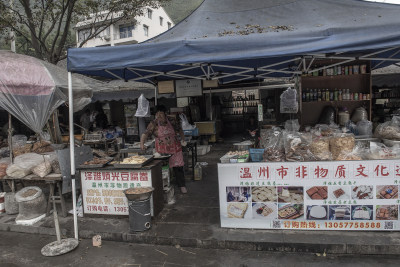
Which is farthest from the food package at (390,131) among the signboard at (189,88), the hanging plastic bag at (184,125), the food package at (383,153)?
the hanging plastic bag at (184,125)

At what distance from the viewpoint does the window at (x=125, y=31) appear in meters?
38.6

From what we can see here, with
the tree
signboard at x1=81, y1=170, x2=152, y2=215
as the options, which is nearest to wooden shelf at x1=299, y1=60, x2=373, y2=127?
signboard at x1=81, y1=170, x2=152, y2=215

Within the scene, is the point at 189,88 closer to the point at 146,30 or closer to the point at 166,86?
the point at 166,86

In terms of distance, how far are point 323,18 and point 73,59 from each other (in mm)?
3741

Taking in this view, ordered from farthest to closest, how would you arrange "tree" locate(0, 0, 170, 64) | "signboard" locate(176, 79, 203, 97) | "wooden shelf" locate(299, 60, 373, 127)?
"tree" locate(0, 0, 170, 64), "wooden shelf" locate(299, 60, 373, 127), "signboard" locate(176, 79, 203, 97)

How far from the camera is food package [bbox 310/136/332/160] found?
3805mm

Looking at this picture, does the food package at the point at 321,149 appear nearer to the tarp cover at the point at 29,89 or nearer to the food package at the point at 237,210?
the food package at the point at 237,210

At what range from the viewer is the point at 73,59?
382 centimetres

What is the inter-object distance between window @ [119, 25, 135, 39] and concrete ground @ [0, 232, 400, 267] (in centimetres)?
3892

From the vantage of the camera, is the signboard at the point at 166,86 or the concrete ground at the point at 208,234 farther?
the signboard at the point at 166,86

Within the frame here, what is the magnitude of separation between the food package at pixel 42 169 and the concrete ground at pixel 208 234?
0.82m

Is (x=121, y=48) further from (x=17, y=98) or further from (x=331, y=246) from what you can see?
(x=331, y=246)

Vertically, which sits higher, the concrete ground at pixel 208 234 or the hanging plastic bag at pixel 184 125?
the hanging plastic bag at pixel 184 125

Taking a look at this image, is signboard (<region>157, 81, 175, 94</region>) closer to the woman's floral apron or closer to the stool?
the woman's floral apron
